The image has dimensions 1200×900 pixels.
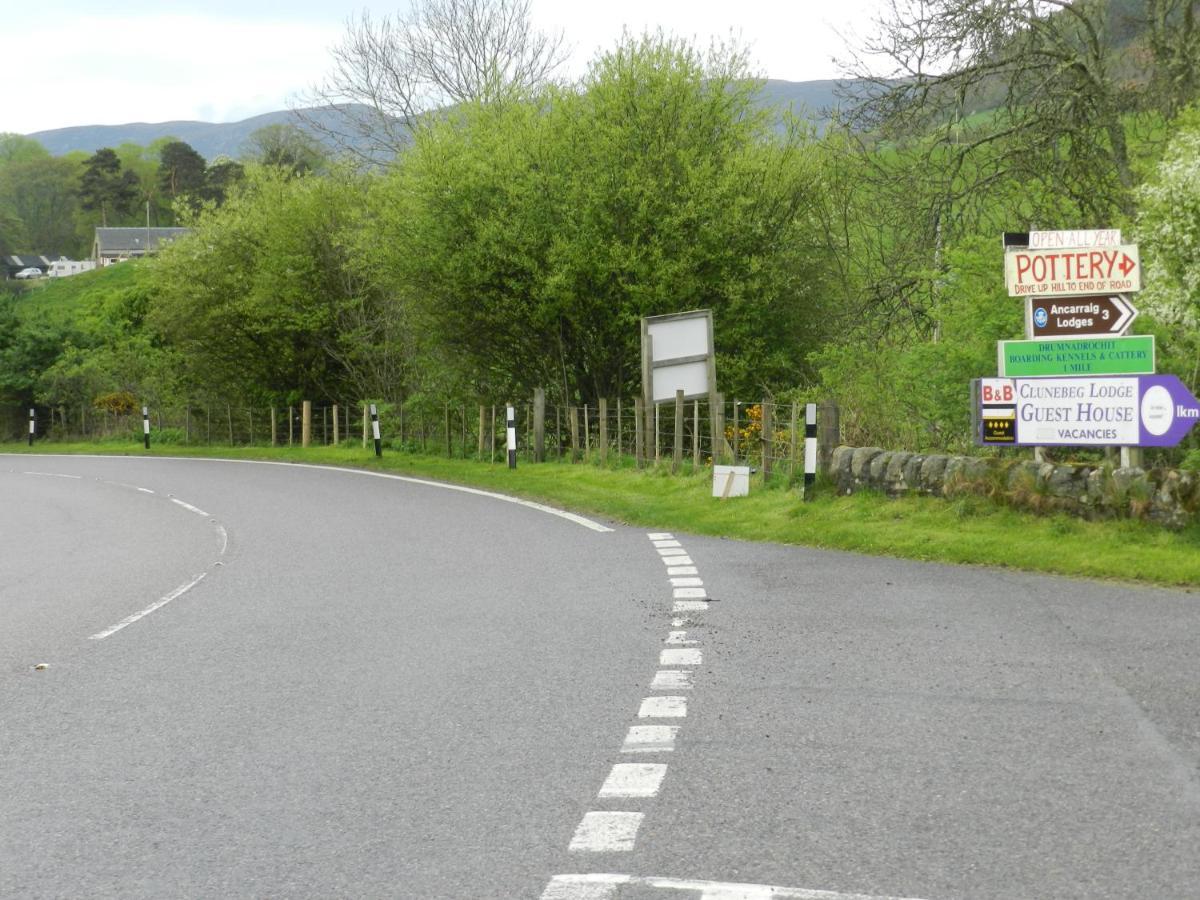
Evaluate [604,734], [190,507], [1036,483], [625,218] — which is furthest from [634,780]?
[625,218]

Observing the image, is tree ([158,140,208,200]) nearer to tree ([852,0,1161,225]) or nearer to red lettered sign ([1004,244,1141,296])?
tree ([852,0,1161,225])

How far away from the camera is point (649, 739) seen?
21.3ft

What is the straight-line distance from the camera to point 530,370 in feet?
115

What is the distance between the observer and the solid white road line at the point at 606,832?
4926 mm

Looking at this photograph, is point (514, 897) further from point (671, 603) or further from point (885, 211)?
point (885, 211)

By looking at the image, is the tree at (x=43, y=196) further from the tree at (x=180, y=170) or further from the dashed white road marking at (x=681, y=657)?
the dashed white road marking at (x=681, y=657)

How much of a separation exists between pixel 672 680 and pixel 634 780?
211 cm

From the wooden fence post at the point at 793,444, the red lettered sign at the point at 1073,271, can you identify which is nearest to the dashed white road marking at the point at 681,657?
the red lettered sign at the point at 1073,271

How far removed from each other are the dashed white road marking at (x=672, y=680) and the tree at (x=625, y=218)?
22515 millimetres

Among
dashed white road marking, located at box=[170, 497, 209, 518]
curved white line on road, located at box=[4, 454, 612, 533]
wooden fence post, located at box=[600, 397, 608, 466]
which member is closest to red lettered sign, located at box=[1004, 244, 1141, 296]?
curved white line on road, located at box=[4, 454, 612, 533]

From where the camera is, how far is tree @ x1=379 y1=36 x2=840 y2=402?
30.6 m

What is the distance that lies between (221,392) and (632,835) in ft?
169

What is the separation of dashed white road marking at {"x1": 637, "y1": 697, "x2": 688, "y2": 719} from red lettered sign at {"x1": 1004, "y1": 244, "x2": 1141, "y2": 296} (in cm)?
937

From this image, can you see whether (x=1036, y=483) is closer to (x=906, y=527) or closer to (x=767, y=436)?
(x=906, y=527)
